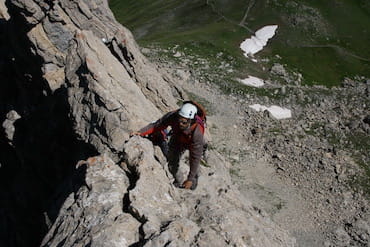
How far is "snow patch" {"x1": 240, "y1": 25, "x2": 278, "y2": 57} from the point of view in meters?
70.1

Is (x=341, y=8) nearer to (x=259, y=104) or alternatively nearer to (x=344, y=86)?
(x=344, y=86)

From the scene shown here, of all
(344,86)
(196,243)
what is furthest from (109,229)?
(344,86)

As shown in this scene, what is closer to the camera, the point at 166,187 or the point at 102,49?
the point at 166,187

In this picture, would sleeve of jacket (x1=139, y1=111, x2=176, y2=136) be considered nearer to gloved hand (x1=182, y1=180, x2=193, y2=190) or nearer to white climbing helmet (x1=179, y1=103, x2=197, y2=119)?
white climbing helmet (x1=179, y1=103, x2=197, y2=119)

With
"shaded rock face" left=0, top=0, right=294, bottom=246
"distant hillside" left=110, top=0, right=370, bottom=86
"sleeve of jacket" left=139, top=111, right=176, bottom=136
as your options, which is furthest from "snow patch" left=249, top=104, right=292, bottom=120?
"sleeve of jacket" left=139, top=111, right=176, bottom=136

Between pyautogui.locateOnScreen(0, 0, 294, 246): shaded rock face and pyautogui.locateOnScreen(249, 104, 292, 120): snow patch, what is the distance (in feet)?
70.1

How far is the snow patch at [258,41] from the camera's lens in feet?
230

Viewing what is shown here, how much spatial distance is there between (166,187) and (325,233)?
23.2m

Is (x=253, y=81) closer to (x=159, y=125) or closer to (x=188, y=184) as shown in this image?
(x=159, y=125)

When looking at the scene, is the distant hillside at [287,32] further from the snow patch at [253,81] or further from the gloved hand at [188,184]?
the gloved hand at [188,184]

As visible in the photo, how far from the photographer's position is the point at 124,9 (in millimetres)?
126375

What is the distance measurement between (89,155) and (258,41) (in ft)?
199

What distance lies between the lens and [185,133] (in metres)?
16.5

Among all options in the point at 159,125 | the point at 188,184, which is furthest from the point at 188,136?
the point at 188,184
